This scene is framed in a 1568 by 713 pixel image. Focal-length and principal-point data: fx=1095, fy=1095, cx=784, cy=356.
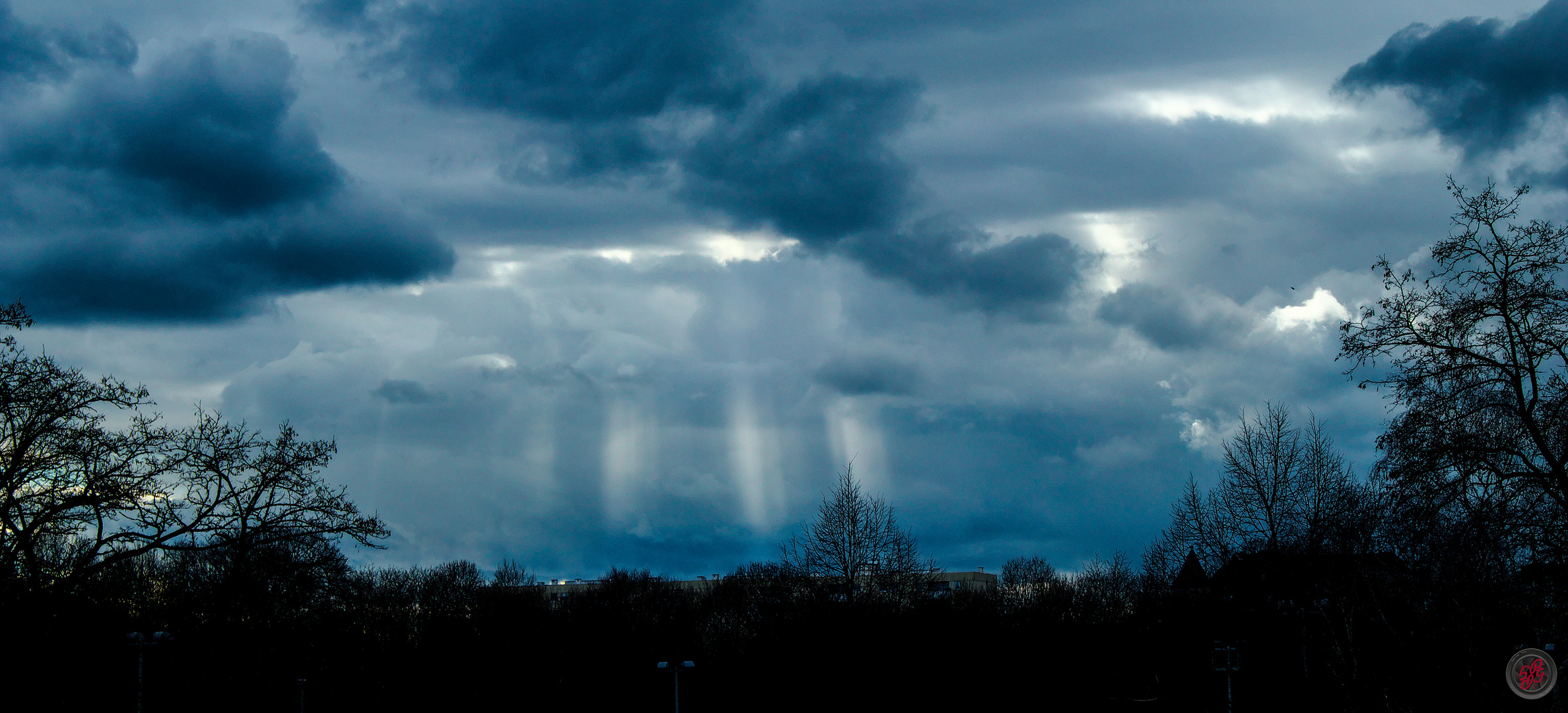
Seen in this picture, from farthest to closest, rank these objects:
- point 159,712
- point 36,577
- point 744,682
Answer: point 744,682
point 159,712
point 36,577

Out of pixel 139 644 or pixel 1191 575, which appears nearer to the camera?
pixel 139 644

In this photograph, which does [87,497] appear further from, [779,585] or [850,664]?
[779,585]

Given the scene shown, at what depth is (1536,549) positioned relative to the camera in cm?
1842

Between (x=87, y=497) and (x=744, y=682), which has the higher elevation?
(x=87, y=497)

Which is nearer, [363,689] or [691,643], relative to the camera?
[363,689]

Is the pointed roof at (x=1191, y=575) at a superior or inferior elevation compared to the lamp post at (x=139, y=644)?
superior

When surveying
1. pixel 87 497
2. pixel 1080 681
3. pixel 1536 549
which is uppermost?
pixel 87 497

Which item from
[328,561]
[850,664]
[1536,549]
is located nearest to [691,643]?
[850,664]

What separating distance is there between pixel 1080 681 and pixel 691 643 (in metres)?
23.0

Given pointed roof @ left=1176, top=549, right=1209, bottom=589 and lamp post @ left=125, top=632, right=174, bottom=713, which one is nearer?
lamp post @ left=125, top=632, right=174, bottom=713

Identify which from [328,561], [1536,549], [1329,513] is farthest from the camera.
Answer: [1329,513]

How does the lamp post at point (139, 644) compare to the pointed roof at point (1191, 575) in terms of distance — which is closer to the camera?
the lamp post at point (139, 644)

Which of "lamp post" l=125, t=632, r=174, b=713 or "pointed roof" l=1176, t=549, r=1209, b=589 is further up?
"pointed roof" l=1176, t=549, r=1209, b=589

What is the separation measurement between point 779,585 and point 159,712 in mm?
34494
